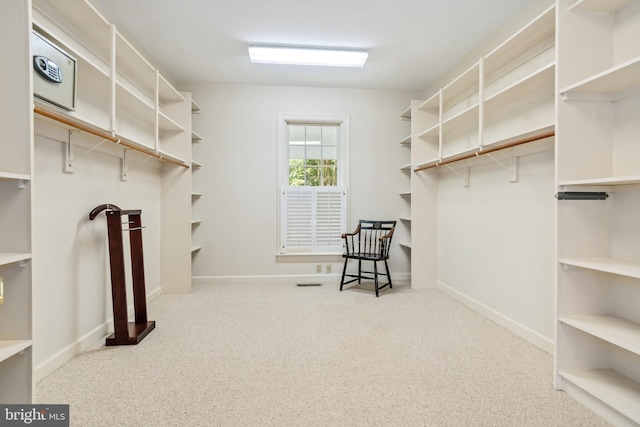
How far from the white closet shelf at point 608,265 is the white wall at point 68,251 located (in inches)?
104

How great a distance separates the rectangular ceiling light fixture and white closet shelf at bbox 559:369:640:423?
295cm

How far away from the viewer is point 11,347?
1.24m

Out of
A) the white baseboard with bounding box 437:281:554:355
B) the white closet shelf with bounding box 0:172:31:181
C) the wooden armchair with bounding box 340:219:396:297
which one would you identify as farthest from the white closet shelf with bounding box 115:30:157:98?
the white baseboard with bounding box 437:281:554:355

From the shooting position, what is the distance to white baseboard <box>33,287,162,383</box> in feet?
5.82

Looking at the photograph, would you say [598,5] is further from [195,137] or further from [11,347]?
[195,137]

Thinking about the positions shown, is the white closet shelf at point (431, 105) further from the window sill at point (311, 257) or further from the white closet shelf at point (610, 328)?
the white closet shelf at point (610, 328)

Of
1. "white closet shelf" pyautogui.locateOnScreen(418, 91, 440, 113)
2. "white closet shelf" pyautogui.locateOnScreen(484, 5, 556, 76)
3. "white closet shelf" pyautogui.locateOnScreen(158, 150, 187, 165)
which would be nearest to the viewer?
"white closet shelf" pyautogui.locateOnScreen(484, 5, 556, 76)

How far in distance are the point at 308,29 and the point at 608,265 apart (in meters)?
2.67

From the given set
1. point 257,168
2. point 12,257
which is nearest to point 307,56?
point 257,168

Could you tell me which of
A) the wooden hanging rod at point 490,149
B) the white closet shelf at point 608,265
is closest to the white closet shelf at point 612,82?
the wooden hanging rod at point 490,149

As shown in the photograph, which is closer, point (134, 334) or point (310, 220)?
point (134, 334)

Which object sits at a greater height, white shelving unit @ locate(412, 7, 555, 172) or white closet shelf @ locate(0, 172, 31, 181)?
white shelving unit @ locate(412, 7, 555, 172)

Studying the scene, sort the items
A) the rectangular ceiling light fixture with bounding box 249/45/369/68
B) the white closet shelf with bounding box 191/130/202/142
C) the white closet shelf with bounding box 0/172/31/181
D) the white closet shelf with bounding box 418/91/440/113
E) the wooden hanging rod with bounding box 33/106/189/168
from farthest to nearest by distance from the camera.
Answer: the white closet shelf with bounding box 191/130/202/142 < the white closet shelf with bounding box 418/91/440/113 < the rectangular ceiling light fixture with bounding box 249/45/369/68 < the wooden hanging rod with bounding box 33/106/189/168 < the white closet shelf with bounding box 0/172/31/181

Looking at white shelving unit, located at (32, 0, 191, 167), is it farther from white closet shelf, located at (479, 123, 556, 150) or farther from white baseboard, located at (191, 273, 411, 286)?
white closet shelf, located at (479, 123, 556, 150)
